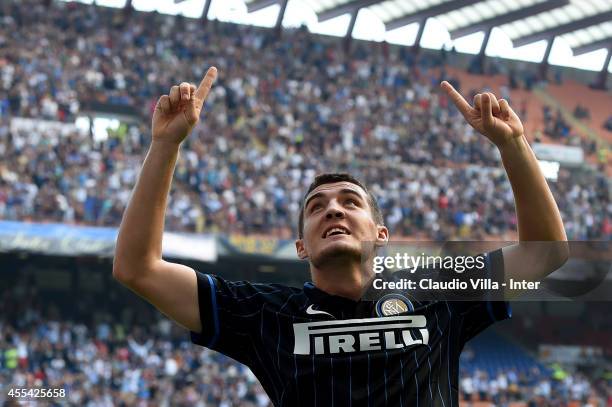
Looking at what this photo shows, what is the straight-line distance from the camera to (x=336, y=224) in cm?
337

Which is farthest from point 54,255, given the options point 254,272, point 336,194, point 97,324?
point 336,194

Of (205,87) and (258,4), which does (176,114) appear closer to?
(205,87)

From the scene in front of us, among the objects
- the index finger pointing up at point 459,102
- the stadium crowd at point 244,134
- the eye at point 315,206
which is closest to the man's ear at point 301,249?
the eye at point 315,206

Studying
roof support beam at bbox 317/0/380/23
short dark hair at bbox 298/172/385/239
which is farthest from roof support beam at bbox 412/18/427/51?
short dark hair at bbox 298/172/385/239

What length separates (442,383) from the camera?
10.5 feet

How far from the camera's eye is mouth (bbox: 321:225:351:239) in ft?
11.0

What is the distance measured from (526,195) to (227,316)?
964mm

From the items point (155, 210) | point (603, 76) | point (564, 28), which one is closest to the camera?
point (155, 210)

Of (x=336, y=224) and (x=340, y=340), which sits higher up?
(x=336, y=224)

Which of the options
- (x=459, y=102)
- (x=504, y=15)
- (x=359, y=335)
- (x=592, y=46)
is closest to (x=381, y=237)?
(x=359, y=335)

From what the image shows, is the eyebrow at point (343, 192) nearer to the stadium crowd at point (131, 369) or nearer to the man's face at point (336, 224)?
the man's face at point (336, 224)

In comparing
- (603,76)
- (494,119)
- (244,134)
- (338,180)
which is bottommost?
(338,180)

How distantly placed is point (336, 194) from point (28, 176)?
19.2m

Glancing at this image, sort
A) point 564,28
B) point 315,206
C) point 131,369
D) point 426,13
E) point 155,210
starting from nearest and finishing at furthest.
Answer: point 155,210, point 315,206, point 131,369, point 426,13, point 564,28
